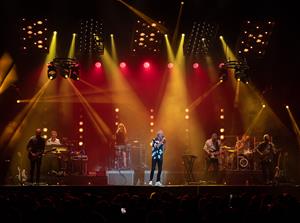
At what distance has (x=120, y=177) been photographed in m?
18.8

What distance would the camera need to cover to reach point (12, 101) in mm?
21094

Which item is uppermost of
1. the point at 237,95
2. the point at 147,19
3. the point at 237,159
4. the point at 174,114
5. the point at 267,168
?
the point at 147,19

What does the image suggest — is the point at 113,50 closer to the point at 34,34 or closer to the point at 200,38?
the point at 34,34

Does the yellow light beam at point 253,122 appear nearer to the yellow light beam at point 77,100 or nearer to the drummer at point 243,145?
the drummer at point 243,145

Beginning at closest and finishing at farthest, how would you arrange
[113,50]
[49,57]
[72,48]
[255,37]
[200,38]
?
1. [255,37]
2. [200,38]
3. [72,48]
4. [49,57]
5. [113,50]

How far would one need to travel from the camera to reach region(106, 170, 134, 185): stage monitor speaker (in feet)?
61.2

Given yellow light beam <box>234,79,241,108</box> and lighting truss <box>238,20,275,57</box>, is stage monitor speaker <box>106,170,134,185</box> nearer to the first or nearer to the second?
yellow light beam <box>234,79,241,108</box>

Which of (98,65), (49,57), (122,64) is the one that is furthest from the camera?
(122,64)

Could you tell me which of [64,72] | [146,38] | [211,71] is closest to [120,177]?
[64,72]

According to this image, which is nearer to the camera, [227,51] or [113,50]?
[227,51]

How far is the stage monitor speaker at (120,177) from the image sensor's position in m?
18.6

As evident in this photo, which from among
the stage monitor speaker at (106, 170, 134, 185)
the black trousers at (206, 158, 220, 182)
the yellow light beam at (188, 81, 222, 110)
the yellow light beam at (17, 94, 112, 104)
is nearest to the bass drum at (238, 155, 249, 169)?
the black trousers at (206, 158, 220, 182)

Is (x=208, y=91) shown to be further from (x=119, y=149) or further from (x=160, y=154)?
(x=160, y=154)

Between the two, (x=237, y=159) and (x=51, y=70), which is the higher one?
(x=51, y=70)
